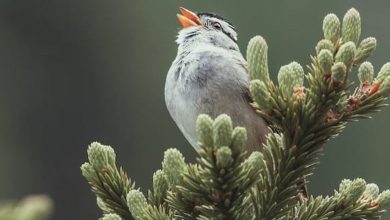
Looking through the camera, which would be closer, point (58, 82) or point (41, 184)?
point (41, 184)

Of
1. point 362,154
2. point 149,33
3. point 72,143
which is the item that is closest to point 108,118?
point 72,143

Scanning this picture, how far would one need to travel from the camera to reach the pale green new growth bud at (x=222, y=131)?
8.88ft

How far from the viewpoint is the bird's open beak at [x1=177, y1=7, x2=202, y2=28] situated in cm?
539

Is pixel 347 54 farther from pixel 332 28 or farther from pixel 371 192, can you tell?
pixel 371 192

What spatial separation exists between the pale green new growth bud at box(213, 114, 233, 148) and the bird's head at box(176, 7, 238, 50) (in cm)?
239

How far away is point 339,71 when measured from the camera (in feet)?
9.36

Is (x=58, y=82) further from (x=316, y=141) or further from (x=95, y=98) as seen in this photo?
(x=316, y=141)

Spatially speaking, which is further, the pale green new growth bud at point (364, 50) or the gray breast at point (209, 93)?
the gray breast at point (209, 93)

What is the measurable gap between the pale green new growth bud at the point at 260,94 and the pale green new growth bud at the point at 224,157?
0.26 m

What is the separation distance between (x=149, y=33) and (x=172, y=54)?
11.6 ft

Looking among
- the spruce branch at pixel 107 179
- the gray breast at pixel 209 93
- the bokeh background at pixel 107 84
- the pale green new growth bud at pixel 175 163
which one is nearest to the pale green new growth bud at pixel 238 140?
the pale green new growth bud at pixel 175 163

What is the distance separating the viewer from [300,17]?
2727cm

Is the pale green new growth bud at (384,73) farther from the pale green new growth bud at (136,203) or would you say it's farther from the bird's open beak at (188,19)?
the bird's open beak at (188,19)

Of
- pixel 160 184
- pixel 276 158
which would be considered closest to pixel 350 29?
pixel 276 158
